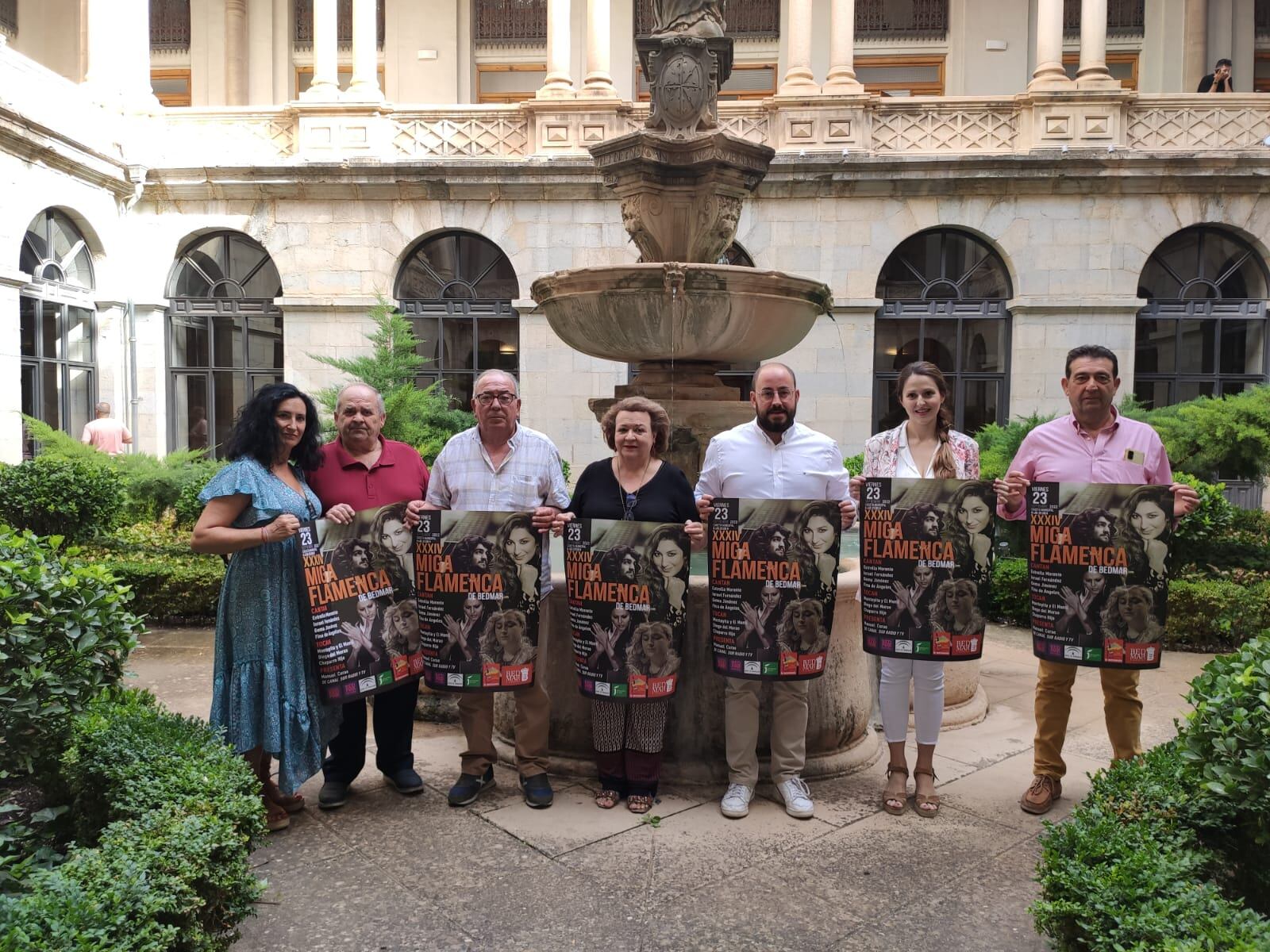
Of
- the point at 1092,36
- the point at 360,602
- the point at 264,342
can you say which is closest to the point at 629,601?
the point at 360,602

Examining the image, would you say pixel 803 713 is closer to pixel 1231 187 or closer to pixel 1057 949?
pixel 1057 949

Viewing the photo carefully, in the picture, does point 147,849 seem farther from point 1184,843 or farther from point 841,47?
point 841,47

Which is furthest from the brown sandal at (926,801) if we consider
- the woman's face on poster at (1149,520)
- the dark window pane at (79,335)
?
the dark window pane at (79,335)

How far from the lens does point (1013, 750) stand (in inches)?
223

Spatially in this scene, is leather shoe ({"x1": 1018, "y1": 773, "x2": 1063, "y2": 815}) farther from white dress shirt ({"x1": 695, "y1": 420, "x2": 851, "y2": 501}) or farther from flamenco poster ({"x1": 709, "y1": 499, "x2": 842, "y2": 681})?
white dress shirt ({"x1": 695, "y1": 420, "x2": 851, "y2": 501})

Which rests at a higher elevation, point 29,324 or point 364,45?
point 364,45

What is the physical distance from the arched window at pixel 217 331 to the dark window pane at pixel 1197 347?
19.1 meters

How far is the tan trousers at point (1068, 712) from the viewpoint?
4.68 metres

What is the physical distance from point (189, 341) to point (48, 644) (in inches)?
729

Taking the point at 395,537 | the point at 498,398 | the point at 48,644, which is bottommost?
the point at 48,644

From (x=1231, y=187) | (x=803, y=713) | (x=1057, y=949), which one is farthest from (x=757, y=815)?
(x=1231, y=187)

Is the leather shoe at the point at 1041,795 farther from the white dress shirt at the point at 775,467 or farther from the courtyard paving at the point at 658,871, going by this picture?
the white dress shirt at the point at 775,467

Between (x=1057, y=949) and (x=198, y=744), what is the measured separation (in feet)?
10.5

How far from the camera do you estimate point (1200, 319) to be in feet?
62.8
